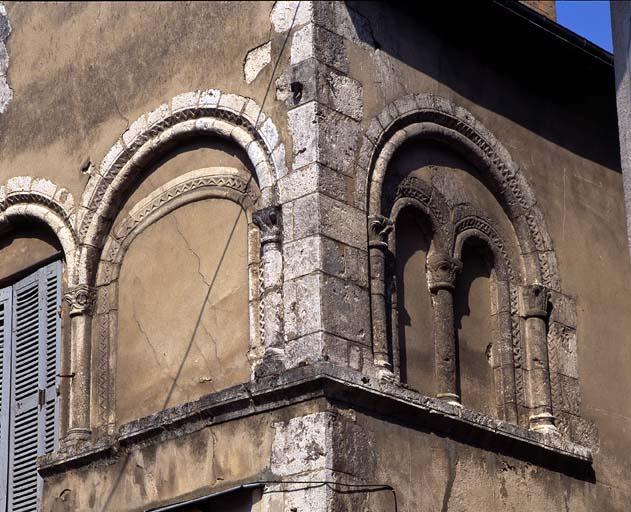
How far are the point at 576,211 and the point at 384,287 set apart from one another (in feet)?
8.15

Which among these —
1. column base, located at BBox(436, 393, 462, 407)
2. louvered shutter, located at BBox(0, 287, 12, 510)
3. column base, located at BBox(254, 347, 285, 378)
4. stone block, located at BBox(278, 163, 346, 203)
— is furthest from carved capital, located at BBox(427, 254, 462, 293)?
louvered shutter, located at BBox(0, 287, 12, 510)

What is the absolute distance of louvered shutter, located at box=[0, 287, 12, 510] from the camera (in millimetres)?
12062

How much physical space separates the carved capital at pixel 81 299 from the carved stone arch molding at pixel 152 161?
0.02 metres

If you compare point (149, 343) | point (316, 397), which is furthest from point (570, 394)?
point (149, 343)

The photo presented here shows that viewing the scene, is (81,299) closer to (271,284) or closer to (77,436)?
(77,436)

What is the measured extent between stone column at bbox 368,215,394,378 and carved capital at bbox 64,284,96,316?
2230 millimetres

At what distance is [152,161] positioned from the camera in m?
11.7

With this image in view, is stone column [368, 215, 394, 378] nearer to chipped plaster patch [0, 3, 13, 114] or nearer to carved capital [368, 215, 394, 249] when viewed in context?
carved capital [368, 215, 394, 249]

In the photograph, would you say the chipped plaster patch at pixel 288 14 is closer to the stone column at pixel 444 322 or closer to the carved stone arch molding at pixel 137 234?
the carved stone arch molding at pixel 137 234

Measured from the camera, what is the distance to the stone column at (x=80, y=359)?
11.4 m

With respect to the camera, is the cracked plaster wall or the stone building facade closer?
the stone building facade

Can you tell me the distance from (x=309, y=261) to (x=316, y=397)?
93 centimetres

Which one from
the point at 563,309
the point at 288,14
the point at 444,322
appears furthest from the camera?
the point at 563,309

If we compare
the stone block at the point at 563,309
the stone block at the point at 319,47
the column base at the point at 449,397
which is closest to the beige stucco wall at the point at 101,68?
the stone block at the point at 319,47
